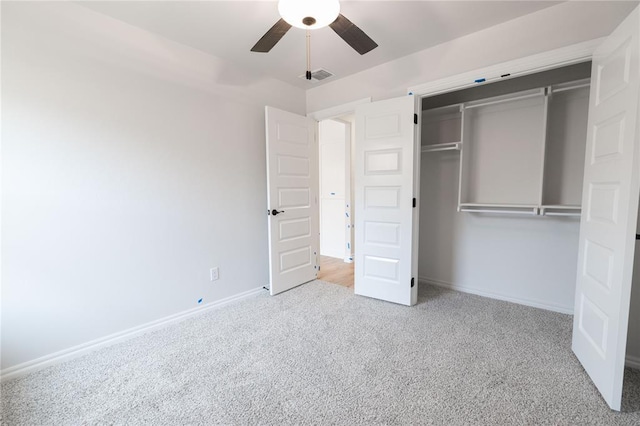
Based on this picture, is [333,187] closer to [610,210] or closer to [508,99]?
[508,99]

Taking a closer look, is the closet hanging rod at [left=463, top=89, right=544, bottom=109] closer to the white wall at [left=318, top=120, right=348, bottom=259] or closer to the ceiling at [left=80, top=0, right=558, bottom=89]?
the ceiling at [left=80, top=0, right=558, bottom=89]

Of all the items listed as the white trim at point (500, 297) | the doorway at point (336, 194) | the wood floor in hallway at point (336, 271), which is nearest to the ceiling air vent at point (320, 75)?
the doorway at point (336, 194)

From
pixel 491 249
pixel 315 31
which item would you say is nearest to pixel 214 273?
pixel 315 31

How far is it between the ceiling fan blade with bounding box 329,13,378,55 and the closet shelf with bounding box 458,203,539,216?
1.93 m

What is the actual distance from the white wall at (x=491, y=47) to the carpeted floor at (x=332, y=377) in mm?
2223

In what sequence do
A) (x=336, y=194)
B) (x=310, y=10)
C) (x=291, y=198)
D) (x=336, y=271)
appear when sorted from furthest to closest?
(x=336, y=194) < (x=336, y=271) < (x=291, y=198) < (x=310, y=10)

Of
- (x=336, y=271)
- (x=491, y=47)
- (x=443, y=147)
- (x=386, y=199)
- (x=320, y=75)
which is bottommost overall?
(x=336, y=271)

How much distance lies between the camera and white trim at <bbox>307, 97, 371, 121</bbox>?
10.2ft

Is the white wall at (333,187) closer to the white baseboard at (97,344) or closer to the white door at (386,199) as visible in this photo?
the white door at (386,199)

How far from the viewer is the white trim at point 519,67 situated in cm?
195

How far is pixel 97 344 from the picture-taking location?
211 cm

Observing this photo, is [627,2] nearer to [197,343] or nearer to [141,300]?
[197,343]

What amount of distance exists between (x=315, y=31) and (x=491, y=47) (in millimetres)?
1455

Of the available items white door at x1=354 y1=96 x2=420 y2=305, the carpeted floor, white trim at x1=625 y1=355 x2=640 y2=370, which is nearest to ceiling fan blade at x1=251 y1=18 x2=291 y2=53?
white door at x1=354 y1=96 x2=420 y2=305
